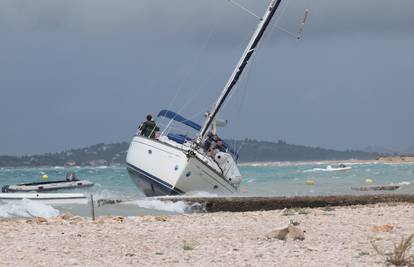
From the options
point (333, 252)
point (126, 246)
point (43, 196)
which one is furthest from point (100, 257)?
point (43, 196)

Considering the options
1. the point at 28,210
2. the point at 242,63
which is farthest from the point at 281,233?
the point at 242,63

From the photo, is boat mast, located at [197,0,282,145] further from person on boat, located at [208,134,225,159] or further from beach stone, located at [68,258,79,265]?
beach stone, located at [68,258,79,265]

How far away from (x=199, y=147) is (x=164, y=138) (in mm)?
1621

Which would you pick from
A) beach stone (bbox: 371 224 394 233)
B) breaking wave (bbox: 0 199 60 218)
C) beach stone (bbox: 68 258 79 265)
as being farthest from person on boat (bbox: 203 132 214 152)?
beach stone (bbox: 68 258 79 265)

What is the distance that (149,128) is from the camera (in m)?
32.2

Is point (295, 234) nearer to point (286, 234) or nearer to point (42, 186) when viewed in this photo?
point (286, 234)

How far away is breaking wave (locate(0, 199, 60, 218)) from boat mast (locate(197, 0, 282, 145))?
853 centimetres

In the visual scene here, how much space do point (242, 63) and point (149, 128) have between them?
5.07m

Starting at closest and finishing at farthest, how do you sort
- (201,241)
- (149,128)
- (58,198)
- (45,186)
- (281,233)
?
(281,233) → (201,241) → (58,198) → (149,128) → (45,186)

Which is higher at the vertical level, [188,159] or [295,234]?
[188,159]

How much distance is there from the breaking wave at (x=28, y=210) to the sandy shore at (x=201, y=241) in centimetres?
772

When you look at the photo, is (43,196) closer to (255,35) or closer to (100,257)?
(255,35)

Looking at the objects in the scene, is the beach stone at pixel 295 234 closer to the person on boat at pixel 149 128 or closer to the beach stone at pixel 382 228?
the beach stone at pixel 382 228

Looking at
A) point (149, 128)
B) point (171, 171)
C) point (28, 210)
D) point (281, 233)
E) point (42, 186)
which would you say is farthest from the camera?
point (42, 186)
